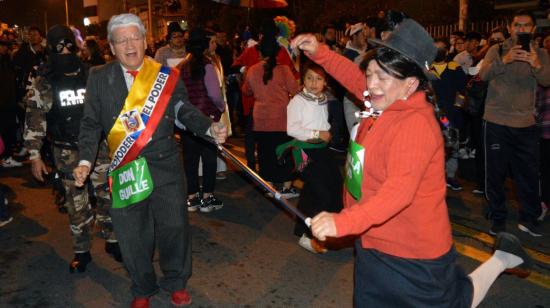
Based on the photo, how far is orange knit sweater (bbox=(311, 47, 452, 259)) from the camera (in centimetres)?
227

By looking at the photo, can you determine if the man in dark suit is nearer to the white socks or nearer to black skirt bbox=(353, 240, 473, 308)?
black skirt bbox=(353, 240, 473, 308)

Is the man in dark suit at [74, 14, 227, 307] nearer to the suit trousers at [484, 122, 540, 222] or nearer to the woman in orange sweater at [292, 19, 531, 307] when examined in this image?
the woman in orange sweater at [292, 19, 531, 307]

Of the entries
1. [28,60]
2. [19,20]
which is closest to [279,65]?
[28,60]

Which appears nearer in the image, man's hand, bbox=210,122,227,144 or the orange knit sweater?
the orange knit sweater

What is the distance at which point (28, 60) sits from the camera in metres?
9.88

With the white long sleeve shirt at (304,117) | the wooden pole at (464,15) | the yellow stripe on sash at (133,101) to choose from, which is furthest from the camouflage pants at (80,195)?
the wooden pole at (464,15)

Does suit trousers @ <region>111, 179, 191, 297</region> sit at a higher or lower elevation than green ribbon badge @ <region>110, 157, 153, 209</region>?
lower

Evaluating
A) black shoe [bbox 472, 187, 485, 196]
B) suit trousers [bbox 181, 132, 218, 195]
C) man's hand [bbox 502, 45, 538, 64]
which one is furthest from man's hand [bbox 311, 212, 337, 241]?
black shoe [bbox 472, 187, 485, 196]

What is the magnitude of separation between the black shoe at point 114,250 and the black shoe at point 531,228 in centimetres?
393

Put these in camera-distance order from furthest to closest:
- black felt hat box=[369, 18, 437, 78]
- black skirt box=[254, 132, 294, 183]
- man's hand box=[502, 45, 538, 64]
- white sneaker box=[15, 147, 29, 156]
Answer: white sneaker box=[15, 147, 29, 156], black skirt box=[254, 132, 294, 183], man's hand box=[502, 45, 538, 64], black felt hat box=[369, 18, 437, 78]

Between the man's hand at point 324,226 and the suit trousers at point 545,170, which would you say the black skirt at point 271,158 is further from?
the man's hand at point 324,226

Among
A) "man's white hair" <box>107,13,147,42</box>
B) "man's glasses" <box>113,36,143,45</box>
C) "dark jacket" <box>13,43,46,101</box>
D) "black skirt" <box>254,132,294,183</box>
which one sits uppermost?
"man's white hair" <box>107,13,147,42</box>

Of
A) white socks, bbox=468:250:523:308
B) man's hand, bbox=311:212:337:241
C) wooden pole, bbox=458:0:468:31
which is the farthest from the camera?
wooden pole, bbox=458:0:468:31

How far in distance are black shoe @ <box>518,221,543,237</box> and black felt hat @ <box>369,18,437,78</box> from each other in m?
3.55
